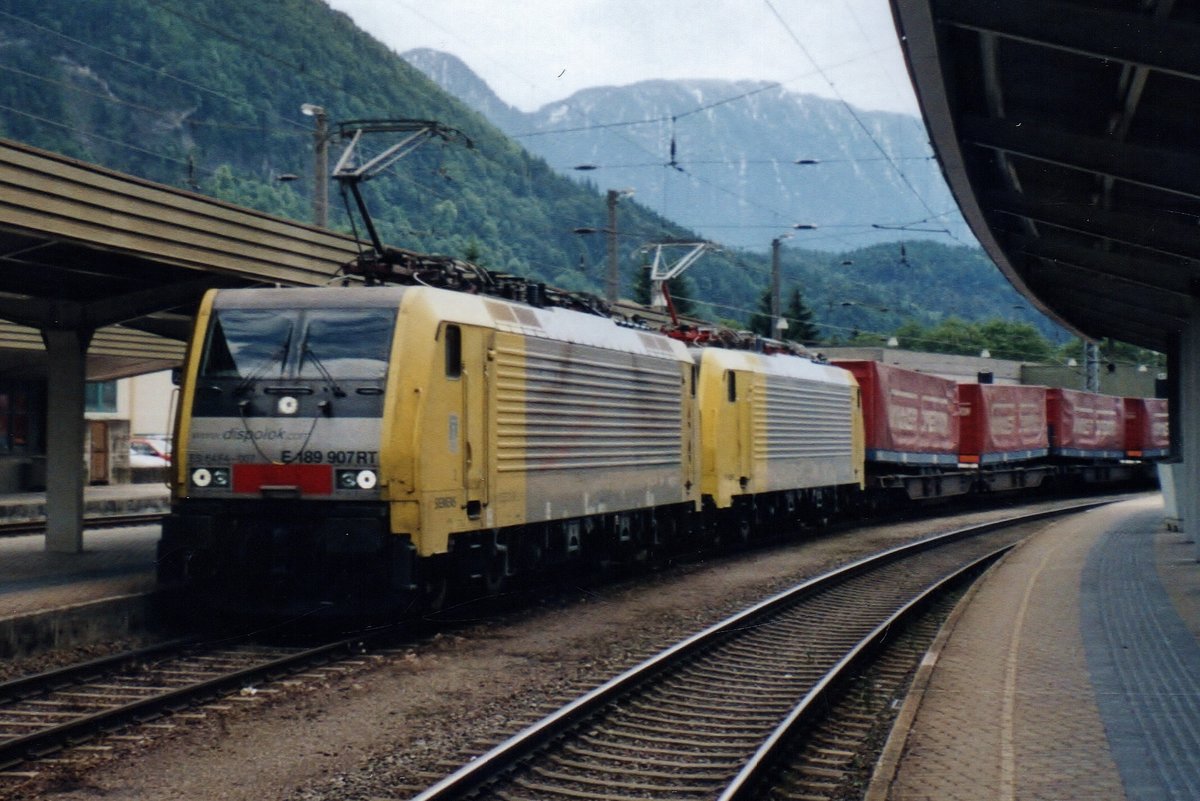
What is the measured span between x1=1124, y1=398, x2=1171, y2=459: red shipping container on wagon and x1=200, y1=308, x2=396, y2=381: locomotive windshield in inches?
1524

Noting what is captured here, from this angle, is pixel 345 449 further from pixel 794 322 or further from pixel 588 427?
pixel 794 322

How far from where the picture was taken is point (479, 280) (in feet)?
43.4

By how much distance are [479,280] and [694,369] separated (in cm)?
644

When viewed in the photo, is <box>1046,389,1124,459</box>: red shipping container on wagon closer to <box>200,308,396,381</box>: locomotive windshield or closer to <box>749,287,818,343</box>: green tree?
<box>200,308,396,381</box>: locomotive windshield

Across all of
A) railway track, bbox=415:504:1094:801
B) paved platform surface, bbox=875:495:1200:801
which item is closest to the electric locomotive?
railway track, bbox=415:504:1094:801

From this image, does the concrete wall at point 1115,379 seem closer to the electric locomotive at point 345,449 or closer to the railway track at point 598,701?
the electric locomotive at point 345,449

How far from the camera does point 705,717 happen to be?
9023mm

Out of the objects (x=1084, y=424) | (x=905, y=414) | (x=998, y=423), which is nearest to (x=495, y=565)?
(x=905, y=414)

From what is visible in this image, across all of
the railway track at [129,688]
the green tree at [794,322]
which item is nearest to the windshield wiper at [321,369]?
the railway track at [129,688]

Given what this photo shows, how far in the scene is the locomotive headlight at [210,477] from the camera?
11.4 m

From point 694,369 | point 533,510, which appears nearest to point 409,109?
point 694,369

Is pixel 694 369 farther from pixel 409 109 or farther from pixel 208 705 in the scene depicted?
pixel 409 109

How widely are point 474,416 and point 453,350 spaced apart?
651 mm

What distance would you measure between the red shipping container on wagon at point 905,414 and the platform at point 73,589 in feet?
49.0
